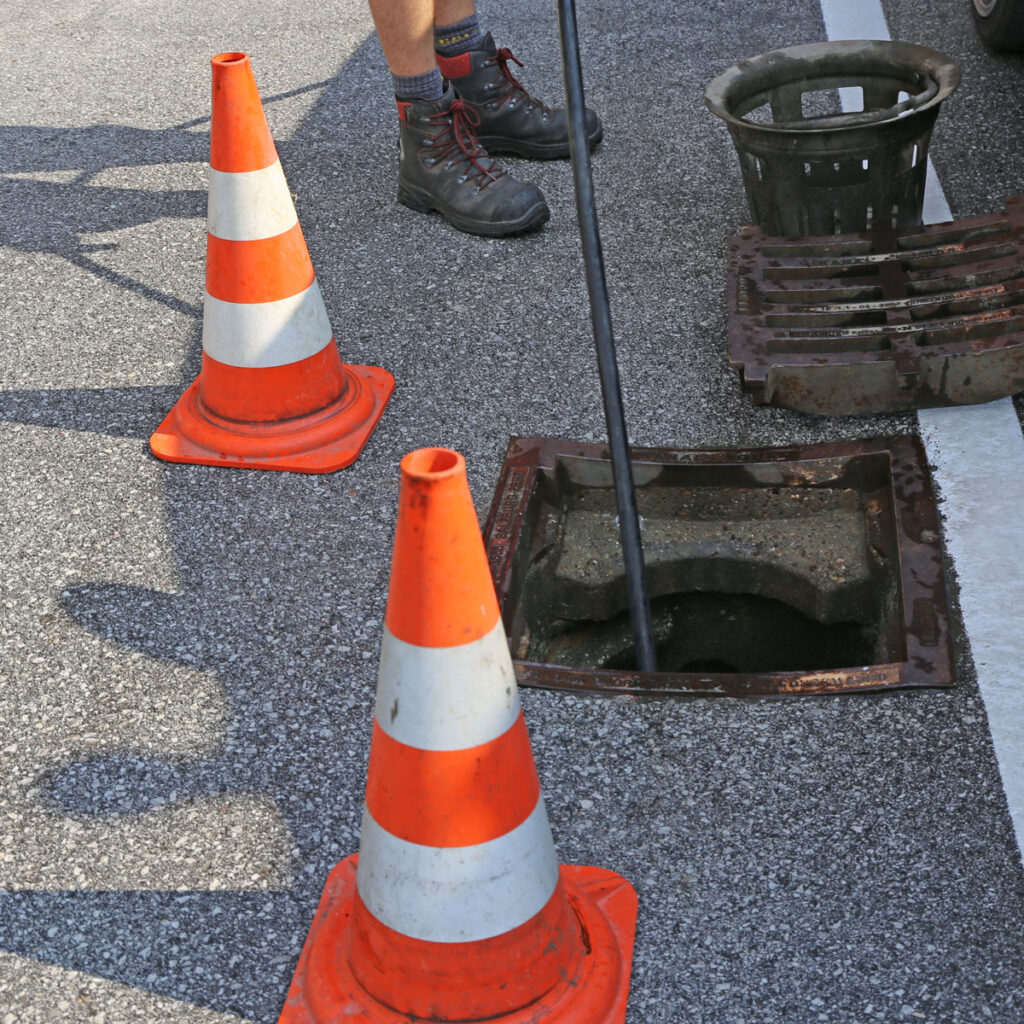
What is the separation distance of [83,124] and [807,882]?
408cm

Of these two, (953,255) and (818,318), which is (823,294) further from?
(953,255)

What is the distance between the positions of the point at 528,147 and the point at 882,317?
5.23 ft

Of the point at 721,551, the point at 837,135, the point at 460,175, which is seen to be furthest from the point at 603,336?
the point at 460,175

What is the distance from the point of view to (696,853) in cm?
177

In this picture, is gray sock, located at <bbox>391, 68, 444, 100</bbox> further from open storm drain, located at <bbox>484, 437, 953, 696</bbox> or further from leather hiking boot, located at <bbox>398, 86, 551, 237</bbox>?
open storm drain, located at <bbox>484, 437, 953, 696</bbox>

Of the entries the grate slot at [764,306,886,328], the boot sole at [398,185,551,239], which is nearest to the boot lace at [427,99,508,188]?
the boot sole at [398,185,551,239]

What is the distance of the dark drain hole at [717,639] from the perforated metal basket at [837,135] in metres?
1.16

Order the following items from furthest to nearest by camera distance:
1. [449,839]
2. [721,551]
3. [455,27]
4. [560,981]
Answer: [455,27]
[721,551]
[560,981]
[449,839]

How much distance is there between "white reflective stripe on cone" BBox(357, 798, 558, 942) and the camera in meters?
1.44

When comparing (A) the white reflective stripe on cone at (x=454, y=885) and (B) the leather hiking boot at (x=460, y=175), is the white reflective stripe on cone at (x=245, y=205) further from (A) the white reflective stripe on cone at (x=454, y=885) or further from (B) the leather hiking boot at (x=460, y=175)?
(A) the white reflective stripe on cone at (x=454, y=885)

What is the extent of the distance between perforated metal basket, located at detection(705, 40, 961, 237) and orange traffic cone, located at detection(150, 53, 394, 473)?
123cm

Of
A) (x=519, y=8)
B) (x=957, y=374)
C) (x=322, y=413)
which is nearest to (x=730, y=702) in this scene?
(x=957, y=374)

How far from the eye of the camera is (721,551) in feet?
8.23

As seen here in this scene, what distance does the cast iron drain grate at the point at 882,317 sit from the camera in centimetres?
261
